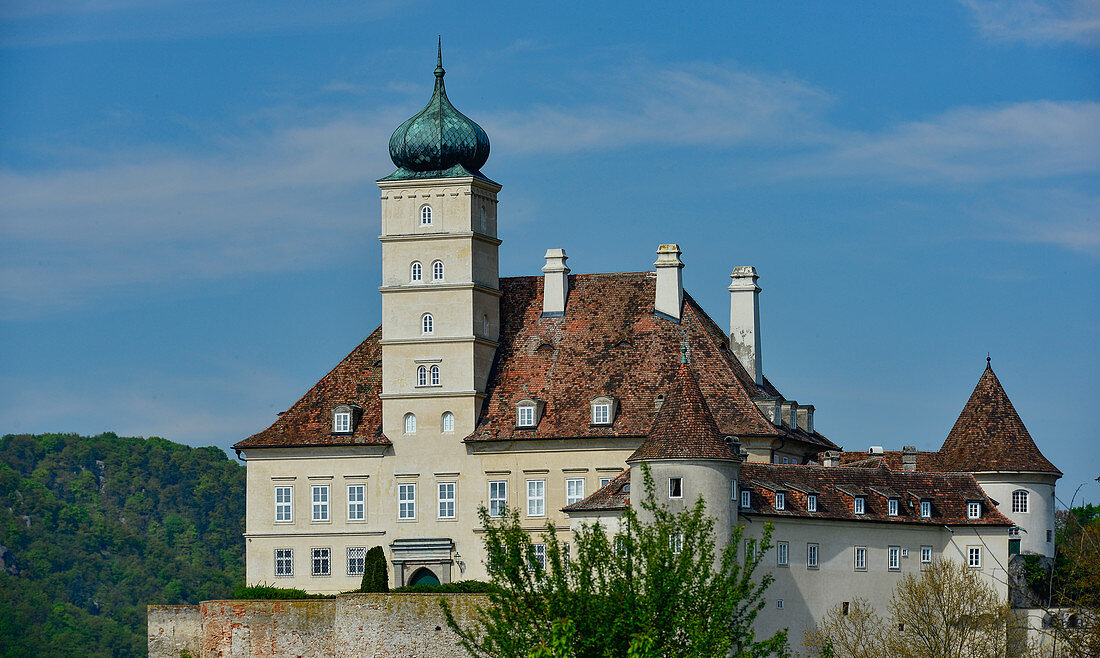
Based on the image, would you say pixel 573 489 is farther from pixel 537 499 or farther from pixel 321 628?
pixel 321 628

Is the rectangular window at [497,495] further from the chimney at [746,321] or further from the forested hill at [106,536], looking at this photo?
the forested hill at [106,536]

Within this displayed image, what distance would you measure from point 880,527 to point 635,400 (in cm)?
1021

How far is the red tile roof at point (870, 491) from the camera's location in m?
68.7

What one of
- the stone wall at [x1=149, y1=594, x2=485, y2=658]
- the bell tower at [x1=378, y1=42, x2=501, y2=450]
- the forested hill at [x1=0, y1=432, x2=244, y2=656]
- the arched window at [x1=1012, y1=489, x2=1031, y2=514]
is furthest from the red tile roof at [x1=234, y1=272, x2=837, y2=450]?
the forested hill at [x1=0, y1=432, x2=244, y2=656]

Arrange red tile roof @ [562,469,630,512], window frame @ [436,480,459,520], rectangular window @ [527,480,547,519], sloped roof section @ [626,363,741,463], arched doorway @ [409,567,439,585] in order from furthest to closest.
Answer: window frame @ [436,480,459,520], arched doorway @ [409,567,439,585], rectangular window @ [527,480,547,519], red tile roof @ [562,469,630,512], sloped roof section @ [626,363,741,463]

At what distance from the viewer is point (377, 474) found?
77250mm


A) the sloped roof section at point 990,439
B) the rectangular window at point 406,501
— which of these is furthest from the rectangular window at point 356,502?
the sloped roof section at point 990,439

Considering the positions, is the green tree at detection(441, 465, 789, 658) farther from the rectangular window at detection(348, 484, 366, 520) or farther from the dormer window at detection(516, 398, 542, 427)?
the rectangular window at detection(348, 484, 366, 520)

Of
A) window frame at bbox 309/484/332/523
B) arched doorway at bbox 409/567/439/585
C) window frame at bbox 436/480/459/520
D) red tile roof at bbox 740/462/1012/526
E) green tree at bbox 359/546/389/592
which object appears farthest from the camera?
window frame at bbox 309/484/332/523

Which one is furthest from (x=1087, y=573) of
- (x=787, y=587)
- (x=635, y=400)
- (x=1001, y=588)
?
(x=635, y=400)

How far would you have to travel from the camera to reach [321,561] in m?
77.0

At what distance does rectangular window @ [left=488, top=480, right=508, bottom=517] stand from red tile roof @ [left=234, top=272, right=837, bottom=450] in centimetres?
163

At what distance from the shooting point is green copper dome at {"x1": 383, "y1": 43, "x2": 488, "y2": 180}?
255 ft

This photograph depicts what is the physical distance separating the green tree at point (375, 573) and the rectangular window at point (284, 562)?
14.3ft
